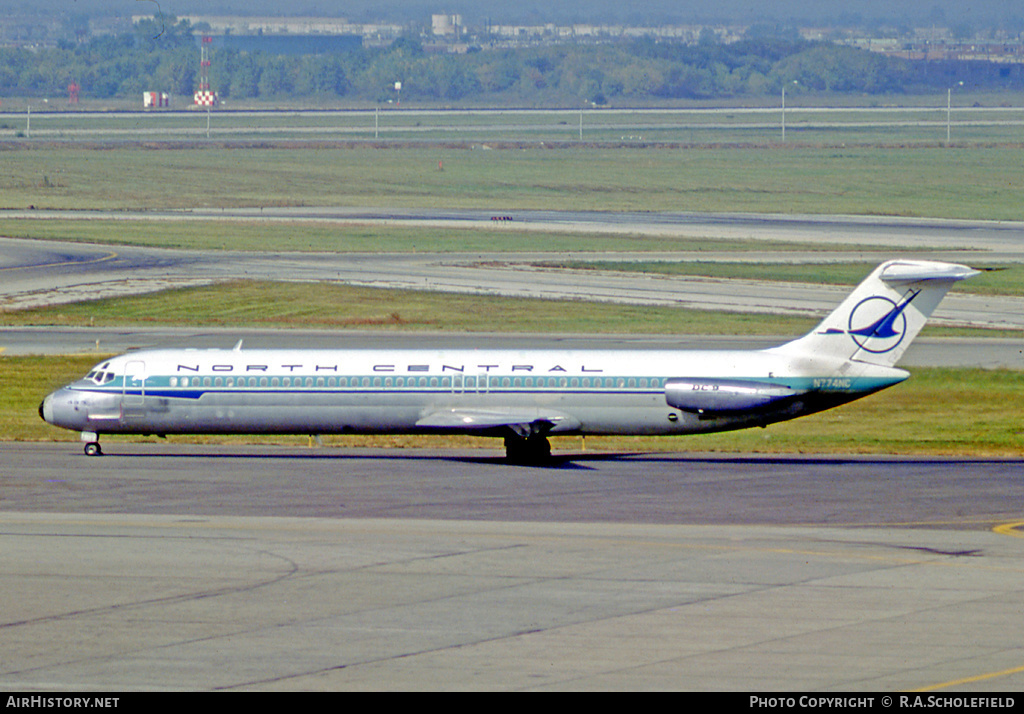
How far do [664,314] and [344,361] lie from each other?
32.8 meters

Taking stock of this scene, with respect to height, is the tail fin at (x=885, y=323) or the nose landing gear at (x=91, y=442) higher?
the tail fin at (x=885, y=323)

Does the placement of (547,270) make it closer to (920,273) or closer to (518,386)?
(518,386)

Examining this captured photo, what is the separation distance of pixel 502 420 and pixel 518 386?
4.10 feet

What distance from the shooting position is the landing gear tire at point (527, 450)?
135 feet

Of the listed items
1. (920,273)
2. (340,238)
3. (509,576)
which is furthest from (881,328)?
(340,238)

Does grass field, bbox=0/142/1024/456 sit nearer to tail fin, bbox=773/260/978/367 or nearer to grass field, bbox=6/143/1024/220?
grass field, bbox=6/143/1024/220

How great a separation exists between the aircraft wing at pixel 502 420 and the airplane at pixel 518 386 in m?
0.04

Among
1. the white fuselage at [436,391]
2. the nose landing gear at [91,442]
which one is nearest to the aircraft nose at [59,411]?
the white fuselage at [436,391]

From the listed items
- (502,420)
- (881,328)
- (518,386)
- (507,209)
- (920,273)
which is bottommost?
(507,209)

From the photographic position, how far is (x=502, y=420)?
40.6 metres

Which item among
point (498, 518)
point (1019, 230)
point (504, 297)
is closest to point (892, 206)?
point (1019, 230)

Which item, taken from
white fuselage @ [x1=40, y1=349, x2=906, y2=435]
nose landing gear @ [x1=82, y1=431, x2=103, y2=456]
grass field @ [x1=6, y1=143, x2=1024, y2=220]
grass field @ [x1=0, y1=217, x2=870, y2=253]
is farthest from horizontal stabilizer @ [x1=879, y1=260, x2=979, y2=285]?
grass field @ [x1=6, y1=143, x2=1024, y2=220]

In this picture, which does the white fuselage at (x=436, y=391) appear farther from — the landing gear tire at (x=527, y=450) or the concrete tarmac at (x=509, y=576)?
the concrete tarmac at (x=509, y=576)

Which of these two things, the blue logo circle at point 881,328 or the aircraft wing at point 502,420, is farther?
the aircraft wing at point 502,420
